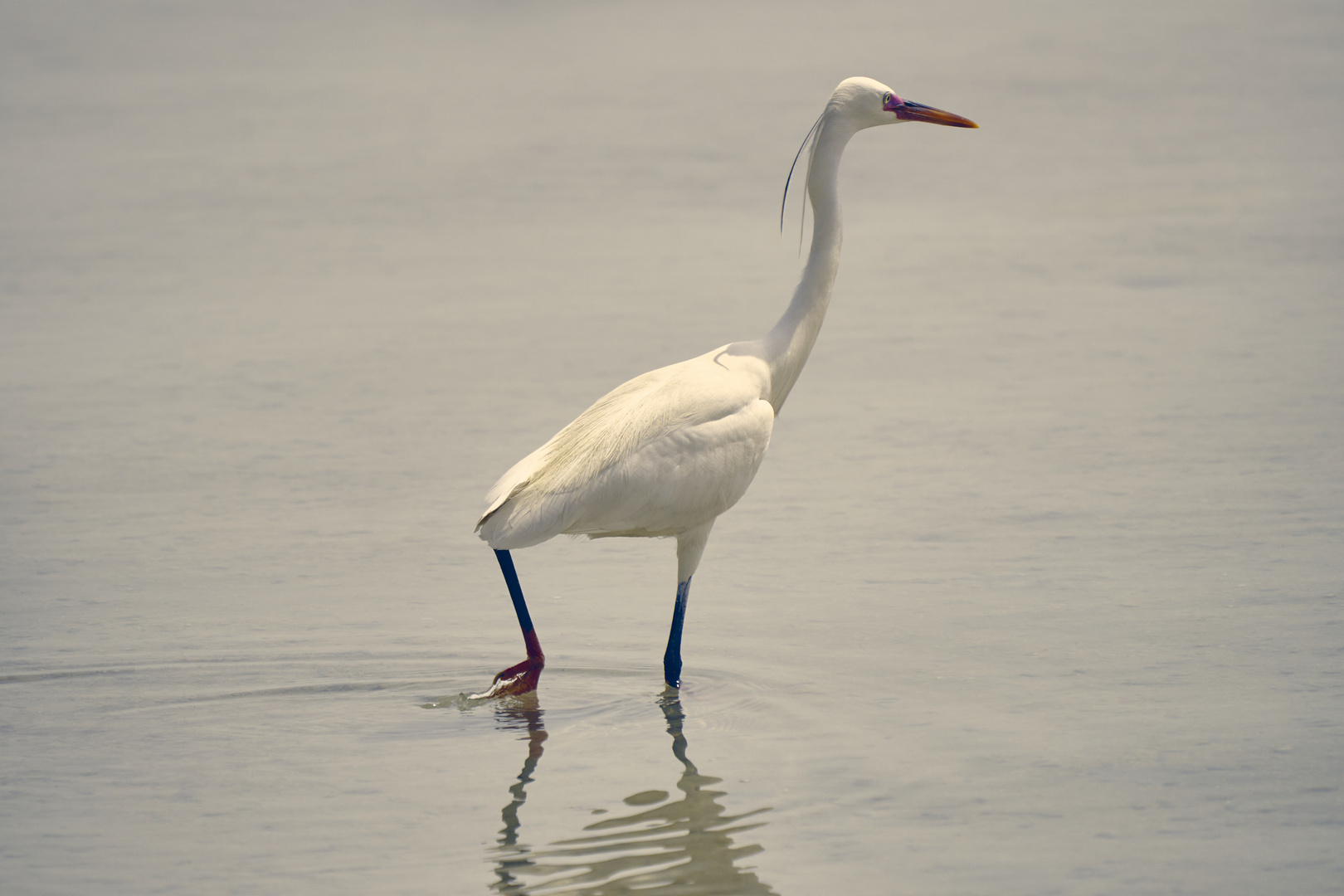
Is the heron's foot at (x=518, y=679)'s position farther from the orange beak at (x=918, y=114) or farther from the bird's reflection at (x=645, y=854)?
the orange beak at (x=918, y=114)

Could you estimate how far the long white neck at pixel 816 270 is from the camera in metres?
5.73

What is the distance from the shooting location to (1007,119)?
13.8 metres

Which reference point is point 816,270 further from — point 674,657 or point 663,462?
point 674,657

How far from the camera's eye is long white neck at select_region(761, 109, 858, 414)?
573 cm

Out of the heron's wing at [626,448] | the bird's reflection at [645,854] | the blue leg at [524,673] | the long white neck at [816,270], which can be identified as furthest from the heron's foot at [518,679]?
the long white neck at [816,270]

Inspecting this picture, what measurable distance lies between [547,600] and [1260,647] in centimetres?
253

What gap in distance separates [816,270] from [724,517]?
1.69m

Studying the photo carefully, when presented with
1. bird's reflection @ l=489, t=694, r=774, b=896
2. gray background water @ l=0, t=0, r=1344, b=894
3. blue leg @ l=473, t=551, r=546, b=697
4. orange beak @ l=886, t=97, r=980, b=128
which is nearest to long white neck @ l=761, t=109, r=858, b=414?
orange beak @ l=886, t=97, r=980, b=128

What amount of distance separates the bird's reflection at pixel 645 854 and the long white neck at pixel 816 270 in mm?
1860

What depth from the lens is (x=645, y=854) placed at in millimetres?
3918

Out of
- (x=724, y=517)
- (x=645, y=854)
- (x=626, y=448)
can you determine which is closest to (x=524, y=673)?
(x=626, y=448)

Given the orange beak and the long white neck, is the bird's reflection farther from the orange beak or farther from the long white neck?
the orange beak

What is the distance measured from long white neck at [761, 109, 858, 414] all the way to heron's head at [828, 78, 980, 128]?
0.04m

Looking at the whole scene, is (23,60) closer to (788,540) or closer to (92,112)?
(92,112)
